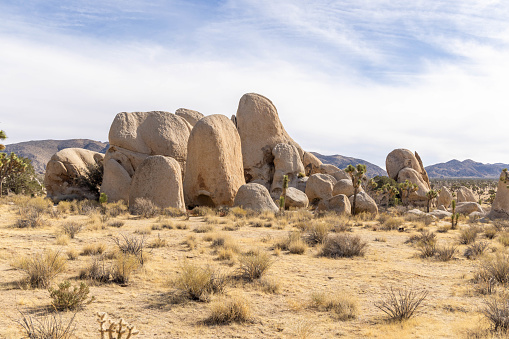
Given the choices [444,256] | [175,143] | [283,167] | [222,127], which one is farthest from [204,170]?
[444,256]

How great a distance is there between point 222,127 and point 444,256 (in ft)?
49.2

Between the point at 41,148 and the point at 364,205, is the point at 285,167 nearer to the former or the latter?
the point at 364,205

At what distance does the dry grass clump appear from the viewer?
245 inches

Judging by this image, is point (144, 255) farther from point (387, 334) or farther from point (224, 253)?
point (387, 334)

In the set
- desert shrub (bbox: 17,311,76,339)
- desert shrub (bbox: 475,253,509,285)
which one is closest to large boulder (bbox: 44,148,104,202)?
desert shrub (bbox: 17,311,76,339)

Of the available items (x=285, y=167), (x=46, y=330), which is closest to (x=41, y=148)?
(x=285, y=167)

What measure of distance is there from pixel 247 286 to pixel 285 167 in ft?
76.9

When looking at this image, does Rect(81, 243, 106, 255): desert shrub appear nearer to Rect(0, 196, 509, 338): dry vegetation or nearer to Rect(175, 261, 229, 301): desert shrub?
Rect(0, 196, 509, 338): dry vegetation

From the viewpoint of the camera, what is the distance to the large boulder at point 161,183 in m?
18.7

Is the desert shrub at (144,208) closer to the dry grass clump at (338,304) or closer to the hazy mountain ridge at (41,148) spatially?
the dry grass clump at (338,304)

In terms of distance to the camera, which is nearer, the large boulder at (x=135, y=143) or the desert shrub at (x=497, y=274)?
the desert shrub at (x=497, y=274)

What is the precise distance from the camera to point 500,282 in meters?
8.20

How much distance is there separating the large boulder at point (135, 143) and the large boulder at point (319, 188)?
8.96m

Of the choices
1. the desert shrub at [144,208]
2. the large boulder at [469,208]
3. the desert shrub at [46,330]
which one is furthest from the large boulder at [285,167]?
the desert shrub at [46,330]
